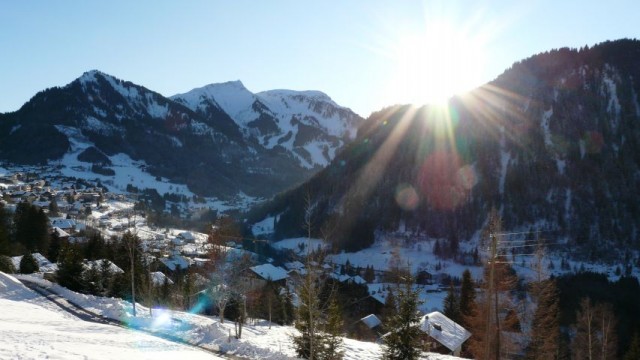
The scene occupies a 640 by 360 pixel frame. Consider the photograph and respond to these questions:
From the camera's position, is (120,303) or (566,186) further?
(566,186)

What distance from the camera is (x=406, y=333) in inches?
872

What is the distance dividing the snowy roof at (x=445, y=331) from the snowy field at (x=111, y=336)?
1636cm

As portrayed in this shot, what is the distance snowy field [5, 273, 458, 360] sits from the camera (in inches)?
664

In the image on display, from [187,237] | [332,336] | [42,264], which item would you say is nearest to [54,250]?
[42,264]

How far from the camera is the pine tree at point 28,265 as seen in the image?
55.8 metres

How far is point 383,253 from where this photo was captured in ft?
620

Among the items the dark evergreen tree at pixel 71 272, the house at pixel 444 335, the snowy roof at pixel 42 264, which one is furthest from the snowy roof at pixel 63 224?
the house at pixel 444 335

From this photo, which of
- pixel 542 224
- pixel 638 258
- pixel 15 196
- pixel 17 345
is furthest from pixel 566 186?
pixel 15 196

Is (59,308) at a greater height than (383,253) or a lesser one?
greater

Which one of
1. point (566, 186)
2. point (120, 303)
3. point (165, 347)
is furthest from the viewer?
point (566, 186)

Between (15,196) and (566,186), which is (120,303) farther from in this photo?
(566,186)

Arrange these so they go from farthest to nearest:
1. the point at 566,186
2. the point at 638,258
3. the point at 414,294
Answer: the point at 566,186
the point at 638,258
the point at 414,294

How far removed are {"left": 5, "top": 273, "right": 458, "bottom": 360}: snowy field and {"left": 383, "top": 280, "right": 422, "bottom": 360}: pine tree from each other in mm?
6491

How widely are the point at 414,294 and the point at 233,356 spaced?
42.6ft
